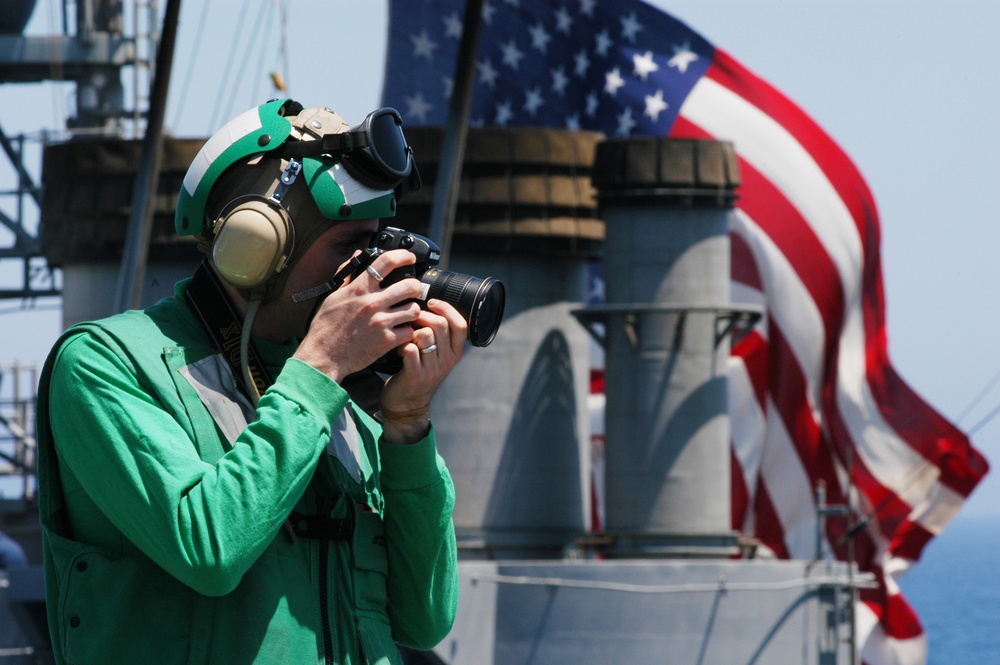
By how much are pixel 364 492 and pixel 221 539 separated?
39 cm

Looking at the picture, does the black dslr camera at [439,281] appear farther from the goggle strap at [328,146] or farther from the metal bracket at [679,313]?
the metal bracket at [679,313]

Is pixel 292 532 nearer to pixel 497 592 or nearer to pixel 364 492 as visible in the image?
pixel 364 492

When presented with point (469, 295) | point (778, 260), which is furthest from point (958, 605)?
point (469, 295)

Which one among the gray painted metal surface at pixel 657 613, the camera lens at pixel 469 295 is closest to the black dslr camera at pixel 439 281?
the camera lens at pixel 469 295

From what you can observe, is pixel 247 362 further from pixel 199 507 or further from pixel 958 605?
pixel 958 605

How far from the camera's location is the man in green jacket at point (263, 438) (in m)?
2.02

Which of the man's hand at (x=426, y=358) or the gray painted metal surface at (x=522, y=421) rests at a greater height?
the man's hand at (x=426, y=358)

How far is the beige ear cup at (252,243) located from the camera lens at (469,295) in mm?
206

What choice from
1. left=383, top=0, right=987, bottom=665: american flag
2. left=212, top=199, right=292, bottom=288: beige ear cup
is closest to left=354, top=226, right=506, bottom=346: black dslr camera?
left=212, top=199, right=292, bottom=288: beige ear cup

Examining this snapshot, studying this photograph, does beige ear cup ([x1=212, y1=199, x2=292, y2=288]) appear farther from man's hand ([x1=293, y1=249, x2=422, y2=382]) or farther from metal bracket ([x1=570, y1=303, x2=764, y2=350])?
metal bracket ([x1=570, y1=303, x2=764, y2=350])

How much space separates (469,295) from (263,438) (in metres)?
0.37

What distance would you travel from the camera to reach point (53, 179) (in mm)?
14703

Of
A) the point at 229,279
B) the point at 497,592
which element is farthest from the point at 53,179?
the point at 229,279

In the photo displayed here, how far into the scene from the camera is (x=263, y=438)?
6.72 ft
